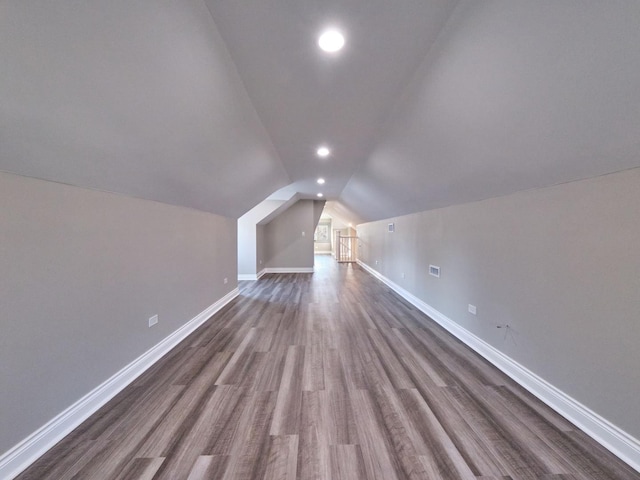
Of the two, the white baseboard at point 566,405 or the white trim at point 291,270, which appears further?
the white trim at point 291,270

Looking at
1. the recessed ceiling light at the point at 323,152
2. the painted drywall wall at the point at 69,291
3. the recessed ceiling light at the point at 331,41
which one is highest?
the recessed ceiling light at the point at 323,152

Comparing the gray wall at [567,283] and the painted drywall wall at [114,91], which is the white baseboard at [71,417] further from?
the gray wall at [567,283]

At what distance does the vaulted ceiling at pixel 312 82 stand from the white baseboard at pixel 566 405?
155cm

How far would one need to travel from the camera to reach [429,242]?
4031 mm

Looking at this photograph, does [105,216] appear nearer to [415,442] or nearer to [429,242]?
[415,442]

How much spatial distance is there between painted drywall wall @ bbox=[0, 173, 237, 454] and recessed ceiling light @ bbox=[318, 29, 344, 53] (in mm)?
1872

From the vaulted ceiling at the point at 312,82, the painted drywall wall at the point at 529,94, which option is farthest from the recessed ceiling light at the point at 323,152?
the painted drywall wall at the point at 529,94

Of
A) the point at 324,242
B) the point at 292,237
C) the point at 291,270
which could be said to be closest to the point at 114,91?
the point at 292,237

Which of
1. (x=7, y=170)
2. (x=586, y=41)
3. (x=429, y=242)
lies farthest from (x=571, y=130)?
(x=7, y=170)

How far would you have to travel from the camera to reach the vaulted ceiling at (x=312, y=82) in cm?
105

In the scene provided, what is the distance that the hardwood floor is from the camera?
1377 mm

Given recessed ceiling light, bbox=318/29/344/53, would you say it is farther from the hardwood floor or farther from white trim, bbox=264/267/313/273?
white trim, bbox=264/267/313/273

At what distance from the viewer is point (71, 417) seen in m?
1.63

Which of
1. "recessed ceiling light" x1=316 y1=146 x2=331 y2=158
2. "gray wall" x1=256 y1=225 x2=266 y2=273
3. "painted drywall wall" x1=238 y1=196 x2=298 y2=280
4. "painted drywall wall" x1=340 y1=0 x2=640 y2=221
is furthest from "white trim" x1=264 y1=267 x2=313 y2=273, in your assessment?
"painted drywall wall" x1=340 y1=0 x2=640 y2=221
